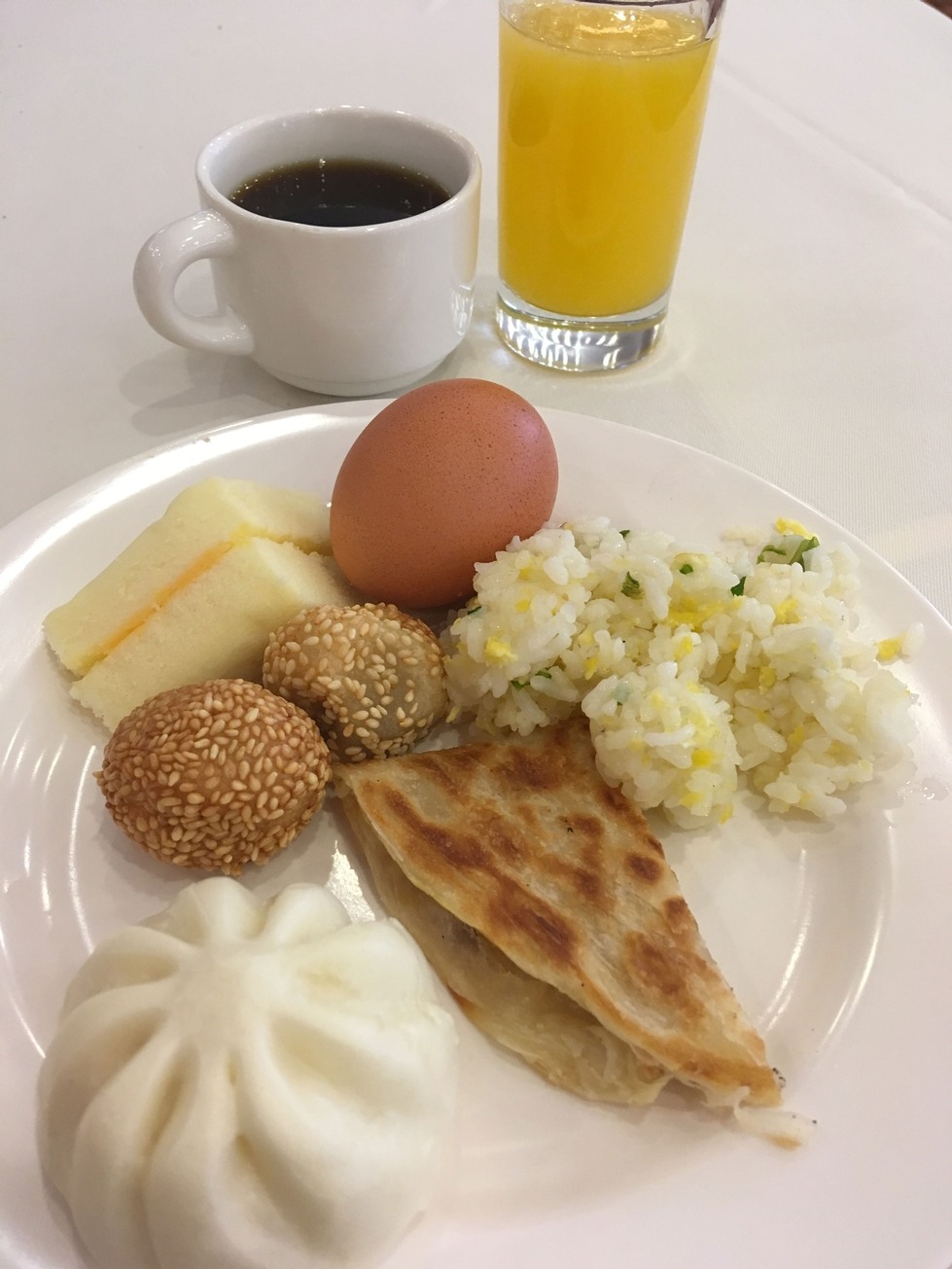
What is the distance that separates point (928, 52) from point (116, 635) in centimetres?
291

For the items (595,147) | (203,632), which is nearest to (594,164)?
(595,147)

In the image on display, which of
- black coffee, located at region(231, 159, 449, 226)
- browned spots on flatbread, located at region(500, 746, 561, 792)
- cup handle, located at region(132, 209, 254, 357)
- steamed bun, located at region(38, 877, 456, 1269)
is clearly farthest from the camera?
black coffee, located at region(231, 159, 449, 226)

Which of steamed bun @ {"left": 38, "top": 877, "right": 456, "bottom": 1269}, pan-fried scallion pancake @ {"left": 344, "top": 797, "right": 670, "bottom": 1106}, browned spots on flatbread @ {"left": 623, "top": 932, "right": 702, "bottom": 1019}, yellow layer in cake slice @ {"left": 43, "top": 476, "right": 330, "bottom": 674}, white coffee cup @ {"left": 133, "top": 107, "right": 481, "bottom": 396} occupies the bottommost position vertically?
pan-fried scallion pancake @ {"left": 344, "top": 797, "right": 670, "bottom": 1106}

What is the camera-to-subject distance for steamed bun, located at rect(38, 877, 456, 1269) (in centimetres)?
74

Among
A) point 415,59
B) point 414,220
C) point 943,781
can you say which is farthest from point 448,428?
point 415,59

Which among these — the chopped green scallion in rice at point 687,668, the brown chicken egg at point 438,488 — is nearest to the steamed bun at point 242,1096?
the chopped green scallion in rice at point 687,668

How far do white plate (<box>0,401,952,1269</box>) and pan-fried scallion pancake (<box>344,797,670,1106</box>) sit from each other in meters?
0.02

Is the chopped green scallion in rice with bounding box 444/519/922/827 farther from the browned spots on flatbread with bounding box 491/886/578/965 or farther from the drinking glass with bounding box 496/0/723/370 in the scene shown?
the drinking glass with bounding box 496/0/723/370

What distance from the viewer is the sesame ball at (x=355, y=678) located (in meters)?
1.13

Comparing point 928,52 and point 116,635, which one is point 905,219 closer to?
point 928,52

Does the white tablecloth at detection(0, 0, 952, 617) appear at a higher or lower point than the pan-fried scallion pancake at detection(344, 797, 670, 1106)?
higher

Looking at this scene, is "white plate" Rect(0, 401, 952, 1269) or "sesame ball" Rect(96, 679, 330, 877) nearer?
"white plate" Rect(0, 401, 952, 1269)

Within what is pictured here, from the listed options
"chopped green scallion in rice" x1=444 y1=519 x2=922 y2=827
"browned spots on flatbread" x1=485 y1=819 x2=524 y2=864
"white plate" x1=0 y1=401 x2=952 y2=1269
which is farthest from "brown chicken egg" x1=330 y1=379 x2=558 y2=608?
"browned spots on flatbread" x1=485 y1=819 x2=524 y2=864

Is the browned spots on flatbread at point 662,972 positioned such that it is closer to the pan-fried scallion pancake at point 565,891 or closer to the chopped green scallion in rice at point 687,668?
the pan-fried scallion pancake at point 565,891
